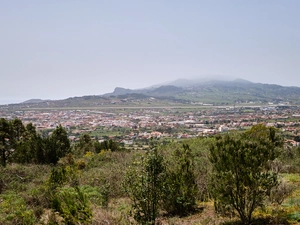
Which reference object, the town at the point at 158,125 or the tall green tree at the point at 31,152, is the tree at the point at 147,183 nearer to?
the tall green tree at the point at 31,152

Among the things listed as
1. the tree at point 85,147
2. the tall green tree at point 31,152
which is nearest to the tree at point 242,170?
the tall green tree at point 31,152

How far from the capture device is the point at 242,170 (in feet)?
20.6

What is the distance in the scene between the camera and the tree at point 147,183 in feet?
21.2

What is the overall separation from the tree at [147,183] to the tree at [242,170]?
1549 millimetres

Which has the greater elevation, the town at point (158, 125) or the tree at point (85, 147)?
the tree at point (85, 147)

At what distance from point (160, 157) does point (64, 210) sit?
3.02 metres

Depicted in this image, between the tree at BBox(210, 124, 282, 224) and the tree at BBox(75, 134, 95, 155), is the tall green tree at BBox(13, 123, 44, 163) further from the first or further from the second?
the tree at BBox(210, 124, 282, 224)

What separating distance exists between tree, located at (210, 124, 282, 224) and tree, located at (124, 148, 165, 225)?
1.55m

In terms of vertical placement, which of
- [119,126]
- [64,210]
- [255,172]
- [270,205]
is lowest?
[119,126]

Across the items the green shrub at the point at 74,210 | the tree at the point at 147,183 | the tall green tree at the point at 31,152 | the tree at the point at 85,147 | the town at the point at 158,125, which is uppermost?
the tree at the point at 147,183

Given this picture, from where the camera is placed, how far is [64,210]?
6754 mm

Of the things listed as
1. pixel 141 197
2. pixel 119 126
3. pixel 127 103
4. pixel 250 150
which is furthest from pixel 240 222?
pixel 127 103

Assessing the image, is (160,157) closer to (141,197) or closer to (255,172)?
(141,197)

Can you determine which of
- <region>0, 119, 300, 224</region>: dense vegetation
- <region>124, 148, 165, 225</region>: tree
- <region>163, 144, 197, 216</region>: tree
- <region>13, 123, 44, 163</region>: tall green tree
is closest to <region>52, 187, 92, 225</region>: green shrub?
<region>0, 119, 300, 224</region>: dense vegetation
